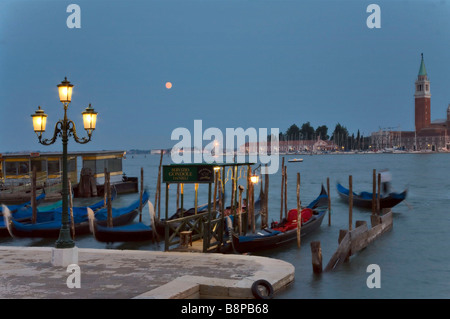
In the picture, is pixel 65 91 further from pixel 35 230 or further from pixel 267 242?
pixel 35 230

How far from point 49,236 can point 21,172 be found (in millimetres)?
12328

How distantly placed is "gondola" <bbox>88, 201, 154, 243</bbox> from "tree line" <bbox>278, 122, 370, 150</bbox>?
14910 centimetres

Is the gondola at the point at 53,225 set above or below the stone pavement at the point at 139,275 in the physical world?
below

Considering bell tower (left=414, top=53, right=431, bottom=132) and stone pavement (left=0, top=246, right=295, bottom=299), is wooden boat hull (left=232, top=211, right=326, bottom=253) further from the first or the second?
bell tower (left=414, top=53, right=431, bottom=132)

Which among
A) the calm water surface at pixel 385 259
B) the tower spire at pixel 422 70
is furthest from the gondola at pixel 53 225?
the tower spire at pixel 422 70

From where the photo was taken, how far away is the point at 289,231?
48.5ft

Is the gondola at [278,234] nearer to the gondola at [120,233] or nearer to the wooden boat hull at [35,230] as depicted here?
the gondola at [120,233]

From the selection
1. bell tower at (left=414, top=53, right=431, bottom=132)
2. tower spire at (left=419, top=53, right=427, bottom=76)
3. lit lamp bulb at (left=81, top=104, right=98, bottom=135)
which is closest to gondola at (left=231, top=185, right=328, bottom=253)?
lit lamp bulb at (left=81, top=104, right=98, bottom=135)

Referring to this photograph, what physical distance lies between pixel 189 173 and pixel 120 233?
15.1 ft

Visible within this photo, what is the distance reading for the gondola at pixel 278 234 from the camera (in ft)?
42.8

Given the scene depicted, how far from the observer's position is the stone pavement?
22.8 ft

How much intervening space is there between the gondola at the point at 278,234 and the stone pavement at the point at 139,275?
338 centimetres
